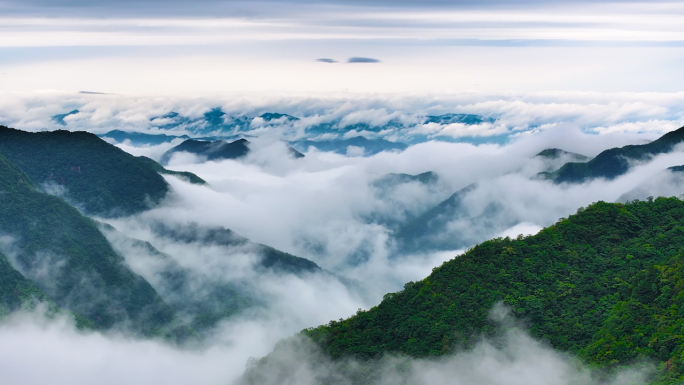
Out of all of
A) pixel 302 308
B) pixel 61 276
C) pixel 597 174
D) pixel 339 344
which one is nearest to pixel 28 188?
pixel 61 276

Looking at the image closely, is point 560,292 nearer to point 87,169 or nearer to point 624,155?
point 624,155

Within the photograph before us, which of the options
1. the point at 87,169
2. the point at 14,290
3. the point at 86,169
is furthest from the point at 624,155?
Answer: the point at 14,290

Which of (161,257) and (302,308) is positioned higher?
(161,257)

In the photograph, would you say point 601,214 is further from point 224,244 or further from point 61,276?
point 224,244

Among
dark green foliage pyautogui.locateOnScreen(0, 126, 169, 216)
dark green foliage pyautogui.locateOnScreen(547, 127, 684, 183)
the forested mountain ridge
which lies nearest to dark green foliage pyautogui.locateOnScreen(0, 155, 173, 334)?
dark green foliage pyautogui.locateOnScreen(0, 126, 169, 216)

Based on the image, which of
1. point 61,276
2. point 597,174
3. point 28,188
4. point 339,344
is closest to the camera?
point 339,344

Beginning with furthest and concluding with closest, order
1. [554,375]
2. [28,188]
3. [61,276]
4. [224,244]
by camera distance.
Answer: [224,244] < [28,188] < [61,276] < [554,375]

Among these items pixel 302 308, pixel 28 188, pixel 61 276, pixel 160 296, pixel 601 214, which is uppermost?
pixel 601 214
